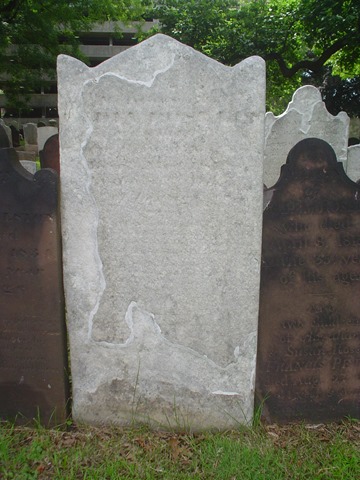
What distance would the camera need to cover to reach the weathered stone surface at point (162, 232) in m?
2.32

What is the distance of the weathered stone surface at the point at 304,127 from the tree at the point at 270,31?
30.1ft

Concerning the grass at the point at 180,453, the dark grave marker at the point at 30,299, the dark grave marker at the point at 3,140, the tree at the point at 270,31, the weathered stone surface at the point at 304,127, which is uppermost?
the tree at the point at 270,31

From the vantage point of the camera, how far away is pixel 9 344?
2596 millimetres

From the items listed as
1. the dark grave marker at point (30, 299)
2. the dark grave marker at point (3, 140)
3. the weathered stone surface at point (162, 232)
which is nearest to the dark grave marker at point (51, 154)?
the dark grave marker at point (3, 140)

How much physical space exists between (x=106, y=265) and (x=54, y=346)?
56 cm

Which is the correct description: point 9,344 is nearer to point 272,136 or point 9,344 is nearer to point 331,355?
point 331,355

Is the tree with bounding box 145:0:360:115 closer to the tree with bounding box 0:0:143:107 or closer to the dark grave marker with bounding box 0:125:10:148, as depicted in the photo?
the tree with bounding box 0:0:143:107

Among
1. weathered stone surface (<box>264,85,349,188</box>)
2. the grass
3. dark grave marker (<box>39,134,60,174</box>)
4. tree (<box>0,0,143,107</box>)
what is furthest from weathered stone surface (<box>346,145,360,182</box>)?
tree (<box>0,0,143,107</box>)

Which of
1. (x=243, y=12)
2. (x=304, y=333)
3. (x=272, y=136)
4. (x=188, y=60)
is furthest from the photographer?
(x=243, y=12)

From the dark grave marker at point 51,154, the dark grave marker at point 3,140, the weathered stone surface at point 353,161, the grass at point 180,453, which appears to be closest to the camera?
the grass at point 180,453

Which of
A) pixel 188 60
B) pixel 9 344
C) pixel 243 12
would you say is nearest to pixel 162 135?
pixel 188 60

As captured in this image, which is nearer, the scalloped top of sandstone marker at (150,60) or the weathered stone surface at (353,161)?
the scalloped top of sandstone marker at (150,60)

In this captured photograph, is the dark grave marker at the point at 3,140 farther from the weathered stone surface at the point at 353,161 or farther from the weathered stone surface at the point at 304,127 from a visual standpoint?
the weathered stone surface at the point at 353,161

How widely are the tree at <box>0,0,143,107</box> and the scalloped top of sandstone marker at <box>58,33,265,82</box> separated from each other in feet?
47.3
